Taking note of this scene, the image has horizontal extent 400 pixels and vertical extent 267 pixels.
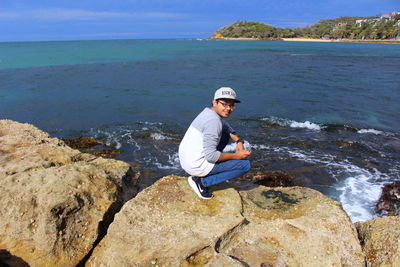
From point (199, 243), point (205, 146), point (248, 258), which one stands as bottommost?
point (248, 258)

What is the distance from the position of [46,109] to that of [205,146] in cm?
1908

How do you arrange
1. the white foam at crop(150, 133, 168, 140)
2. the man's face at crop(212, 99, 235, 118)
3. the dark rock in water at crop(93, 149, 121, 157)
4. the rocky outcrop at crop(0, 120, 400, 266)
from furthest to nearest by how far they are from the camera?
the white foam at crop(150, 133, 168, 140), the dark rock in water at crop(93, 149, 121, 157), the man's face at crop(212, 99, 235, 118), the rocky outcrop at crop(0, 120, 400, 266)

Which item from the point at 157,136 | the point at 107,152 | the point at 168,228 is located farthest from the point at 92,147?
the point at 168,228

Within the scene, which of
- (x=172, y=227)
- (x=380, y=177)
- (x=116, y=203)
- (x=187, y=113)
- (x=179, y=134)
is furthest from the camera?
(x=187, y=113)

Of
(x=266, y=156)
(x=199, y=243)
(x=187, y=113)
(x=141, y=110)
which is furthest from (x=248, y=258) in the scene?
(x=141, y=110)

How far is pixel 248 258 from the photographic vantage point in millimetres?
4488

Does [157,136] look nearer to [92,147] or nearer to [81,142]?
[92,147]

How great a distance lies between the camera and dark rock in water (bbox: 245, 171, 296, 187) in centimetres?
1001

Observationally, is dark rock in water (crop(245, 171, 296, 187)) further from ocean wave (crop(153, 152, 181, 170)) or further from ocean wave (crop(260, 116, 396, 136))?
ocean wave (crop(260, 116, 396, 136))

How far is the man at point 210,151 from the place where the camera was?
16.9 feet

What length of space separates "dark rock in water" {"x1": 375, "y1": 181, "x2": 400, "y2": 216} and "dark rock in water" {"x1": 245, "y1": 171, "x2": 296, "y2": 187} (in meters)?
2.64

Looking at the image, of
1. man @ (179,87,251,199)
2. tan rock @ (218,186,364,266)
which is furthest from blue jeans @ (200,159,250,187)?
tan rock @ (218,186,364,266)

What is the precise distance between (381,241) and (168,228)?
3508 mm

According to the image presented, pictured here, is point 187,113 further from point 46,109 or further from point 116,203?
point 116,203
